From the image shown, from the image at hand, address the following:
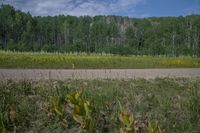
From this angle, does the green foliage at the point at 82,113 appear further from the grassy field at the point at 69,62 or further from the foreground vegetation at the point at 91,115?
the grassy field at the point at 69,62

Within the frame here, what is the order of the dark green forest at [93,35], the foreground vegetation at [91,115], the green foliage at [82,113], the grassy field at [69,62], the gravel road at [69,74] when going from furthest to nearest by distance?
the dark green forest at [93,35] < the grassy field at [69,62] < the gravel road at [69,74] < the foreground vegetation at [91,115] < the green foliage at [82,113]

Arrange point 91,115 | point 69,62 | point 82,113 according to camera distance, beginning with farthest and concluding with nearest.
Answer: point 69,62
point 91,115
point 82,113

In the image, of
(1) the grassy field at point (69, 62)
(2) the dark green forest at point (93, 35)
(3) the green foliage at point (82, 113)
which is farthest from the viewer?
(2) the dark green forest at point (93, 35)

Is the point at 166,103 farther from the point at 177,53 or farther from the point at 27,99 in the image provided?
the point at 177,53

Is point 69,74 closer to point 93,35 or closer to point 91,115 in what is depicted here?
point 91,115

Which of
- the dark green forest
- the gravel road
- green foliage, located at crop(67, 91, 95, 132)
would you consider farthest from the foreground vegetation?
the dark green forest

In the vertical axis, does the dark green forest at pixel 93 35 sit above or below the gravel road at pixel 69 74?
above

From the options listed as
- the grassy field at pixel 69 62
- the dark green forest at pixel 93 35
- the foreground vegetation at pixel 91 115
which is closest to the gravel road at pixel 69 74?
the grassy field at pixel 69 62

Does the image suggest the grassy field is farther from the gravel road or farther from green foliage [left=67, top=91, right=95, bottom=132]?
green foliage [left=67, top=91, right=95, bottom=132]

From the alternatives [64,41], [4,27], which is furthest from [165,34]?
[4,27]

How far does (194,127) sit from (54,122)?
289cm

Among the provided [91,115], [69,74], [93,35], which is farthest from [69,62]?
[93,35]

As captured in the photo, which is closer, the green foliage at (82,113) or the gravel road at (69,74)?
the green foliage at (82,113)

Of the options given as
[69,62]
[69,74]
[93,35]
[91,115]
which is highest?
[93,35]
